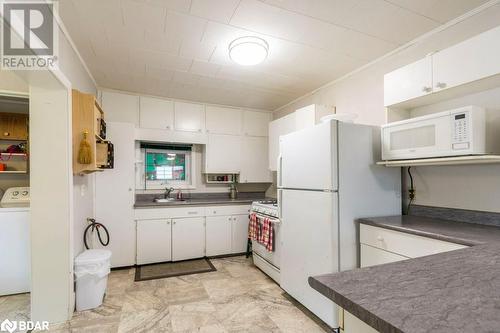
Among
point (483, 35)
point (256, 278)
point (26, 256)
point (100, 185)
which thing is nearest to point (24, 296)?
point (26, 256)

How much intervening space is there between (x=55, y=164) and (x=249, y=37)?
1.94 m

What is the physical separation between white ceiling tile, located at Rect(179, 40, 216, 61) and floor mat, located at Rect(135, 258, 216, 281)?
2515 millimetres

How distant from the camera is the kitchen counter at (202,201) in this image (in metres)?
3.50

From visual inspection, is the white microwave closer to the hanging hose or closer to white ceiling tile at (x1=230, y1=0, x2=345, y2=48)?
white ceiling tile at (x1=230, y1=0, x2=345, y2=48)

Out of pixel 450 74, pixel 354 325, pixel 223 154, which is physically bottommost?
pixel 354 325

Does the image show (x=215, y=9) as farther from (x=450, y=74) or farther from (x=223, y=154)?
(x=223, y=154)

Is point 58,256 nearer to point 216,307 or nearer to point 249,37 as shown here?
point 216,307

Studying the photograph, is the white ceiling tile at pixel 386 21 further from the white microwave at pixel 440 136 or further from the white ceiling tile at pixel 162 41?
the white ceiling tile at pixel 162 41

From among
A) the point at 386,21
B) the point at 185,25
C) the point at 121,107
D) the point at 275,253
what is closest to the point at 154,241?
the point at 275,253

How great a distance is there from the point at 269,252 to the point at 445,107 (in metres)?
2.23

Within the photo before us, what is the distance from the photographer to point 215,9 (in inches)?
73.6

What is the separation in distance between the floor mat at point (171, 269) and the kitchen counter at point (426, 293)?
276 cm

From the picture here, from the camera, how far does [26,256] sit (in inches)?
103

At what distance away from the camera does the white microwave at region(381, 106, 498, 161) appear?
5.31ft
